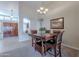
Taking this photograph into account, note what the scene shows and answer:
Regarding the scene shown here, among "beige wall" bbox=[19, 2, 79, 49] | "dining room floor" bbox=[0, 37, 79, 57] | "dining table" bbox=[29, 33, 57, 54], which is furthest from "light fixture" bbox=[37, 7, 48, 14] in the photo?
"dining room floor" bbox=[0, 37, 79, 57]

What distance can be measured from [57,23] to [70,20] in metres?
0.27

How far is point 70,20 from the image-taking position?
1772mm

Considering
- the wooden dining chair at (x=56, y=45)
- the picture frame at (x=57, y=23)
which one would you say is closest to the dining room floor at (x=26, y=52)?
the wooden dining chair at (x=56, y=45)

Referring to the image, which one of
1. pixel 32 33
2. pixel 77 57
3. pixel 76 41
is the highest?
pixel 32 33

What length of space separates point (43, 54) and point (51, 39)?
1.17 feet

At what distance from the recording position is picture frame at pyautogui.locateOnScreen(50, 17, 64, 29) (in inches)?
70.6

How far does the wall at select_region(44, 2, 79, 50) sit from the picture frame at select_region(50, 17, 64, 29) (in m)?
0.07

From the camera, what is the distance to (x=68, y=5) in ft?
5.81

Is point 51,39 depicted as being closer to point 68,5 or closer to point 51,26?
point 51,26

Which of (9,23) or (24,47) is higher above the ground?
(9,23)

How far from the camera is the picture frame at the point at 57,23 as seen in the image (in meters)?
1.79

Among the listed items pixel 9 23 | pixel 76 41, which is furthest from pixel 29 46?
pixel 76 41

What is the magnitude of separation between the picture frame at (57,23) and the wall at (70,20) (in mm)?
68

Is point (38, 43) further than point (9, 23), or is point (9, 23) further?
point (38, 43)
